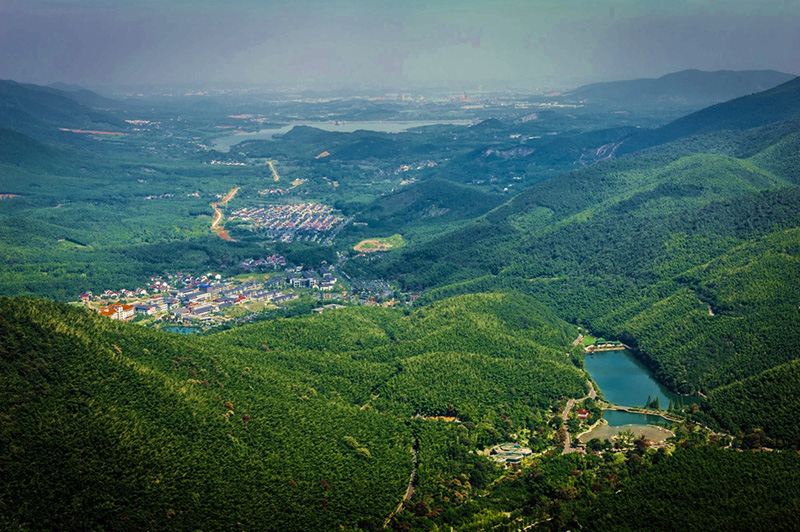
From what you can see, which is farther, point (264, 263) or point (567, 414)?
point (264, 263)

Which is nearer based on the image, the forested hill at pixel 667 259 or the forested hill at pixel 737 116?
the forested hill at pixel 667 259

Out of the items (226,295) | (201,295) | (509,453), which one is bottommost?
(509,453)

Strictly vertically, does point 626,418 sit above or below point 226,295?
below

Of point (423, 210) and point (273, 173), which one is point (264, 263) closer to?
point (423, 210)

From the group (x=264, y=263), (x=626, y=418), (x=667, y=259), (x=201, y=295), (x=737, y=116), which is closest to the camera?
(x=626, y=418)

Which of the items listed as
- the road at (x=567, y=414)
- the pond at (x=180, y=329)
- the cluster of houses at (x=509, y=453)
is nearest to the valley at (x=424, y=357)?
the cluster of houses at (x=509, y=453)

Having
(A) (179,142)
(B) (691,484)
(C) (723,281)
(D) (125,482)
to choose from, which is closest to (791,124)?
(C) (723,281)

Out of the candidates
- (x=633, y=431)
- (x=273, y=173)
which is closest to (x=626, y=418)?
(x=633, y=431)

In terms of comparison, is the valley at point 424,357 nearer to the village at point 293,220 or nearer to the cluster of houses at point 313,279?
the cluster of houses at point 313,279
